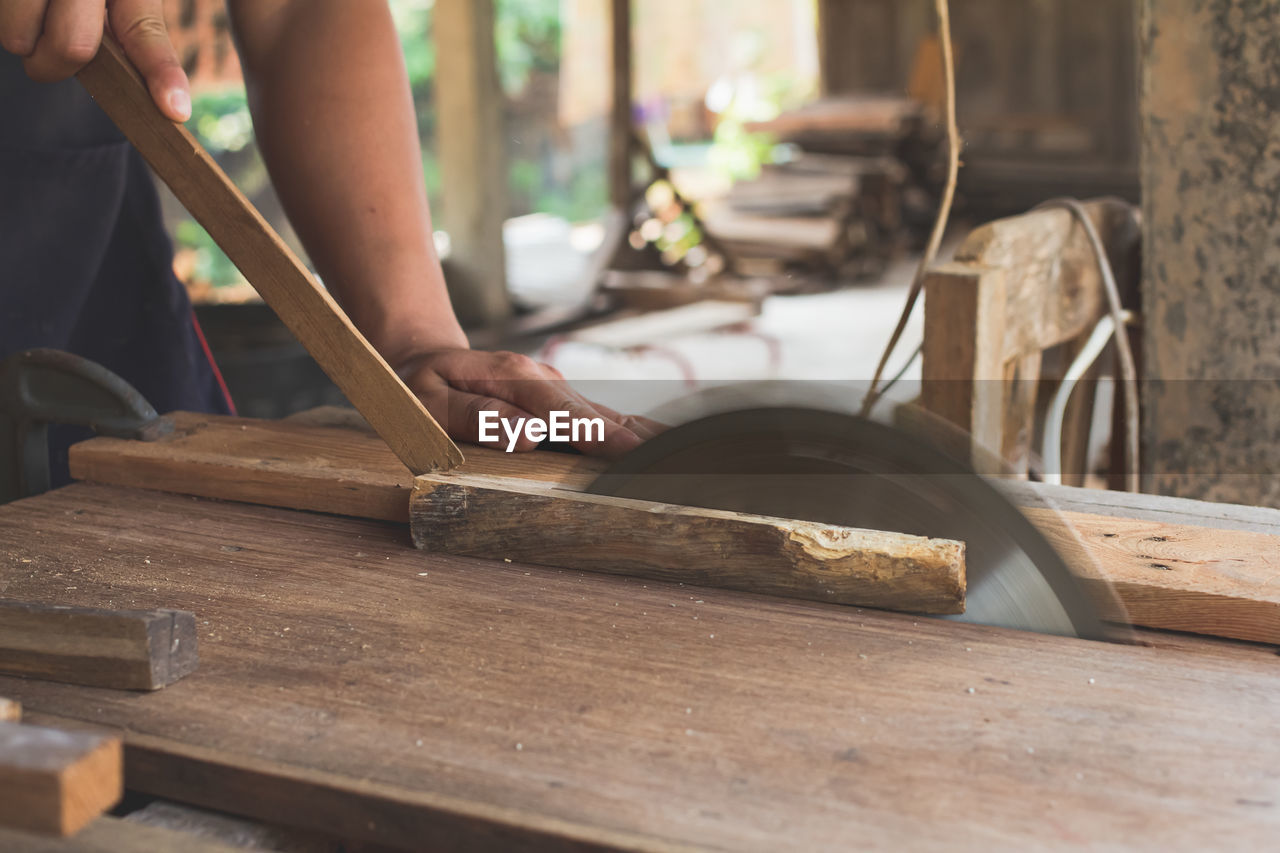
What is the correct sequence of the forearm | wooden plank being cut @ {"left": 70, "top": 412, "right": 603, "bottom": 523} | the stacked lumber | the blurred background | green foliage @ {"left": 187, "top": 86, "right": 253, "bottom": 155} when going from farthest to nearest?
→ green foliage @ {"left": 187, "top": 86, "right": 253, "bottom": 155} → the stacked lumber → the blurred background → the forearm → wooden plank being cut @ {"left": 70, "top": 412, "right": 603, "bottom": 523}

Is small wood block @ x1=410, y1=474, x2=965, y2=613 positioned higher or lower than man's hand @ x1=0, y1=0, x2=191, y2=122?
lower

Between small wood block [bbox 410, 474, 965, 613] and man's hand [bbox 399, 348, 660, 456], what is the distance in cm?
16

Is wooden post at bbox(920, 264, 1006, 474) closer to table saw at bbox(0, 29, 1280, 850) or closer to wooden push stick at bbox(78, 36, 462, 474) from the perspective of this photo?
table saw at bbox(0, 29, 1280, 850)

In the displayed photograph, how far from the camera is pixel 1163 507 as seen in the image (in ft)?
3.35

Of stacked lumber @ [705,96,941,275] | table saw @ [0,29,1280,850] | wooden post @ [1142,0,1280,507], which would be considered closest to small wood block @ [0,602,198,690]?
table saw @ [0,29,1280,850]

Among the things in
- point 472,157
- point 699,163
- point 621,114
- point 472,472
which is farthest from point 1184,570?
point 699,163

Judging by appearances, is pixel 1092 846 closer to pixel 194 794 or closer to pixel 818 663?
pixel 818 663

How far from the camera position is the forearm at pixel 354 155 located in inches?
52.5

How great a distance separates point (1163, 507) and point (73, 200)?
135 cm

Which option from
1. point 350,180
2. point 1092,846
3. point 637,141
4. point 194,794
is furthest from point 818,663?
point 637,141

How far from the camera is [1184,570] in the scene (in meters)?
0.88

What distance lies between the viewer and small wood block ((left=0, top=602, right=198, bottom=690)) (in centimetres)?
73

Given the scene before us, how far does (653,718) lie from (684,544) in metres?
0.23

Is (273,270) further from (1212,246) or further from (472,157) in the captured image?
(472,157)
